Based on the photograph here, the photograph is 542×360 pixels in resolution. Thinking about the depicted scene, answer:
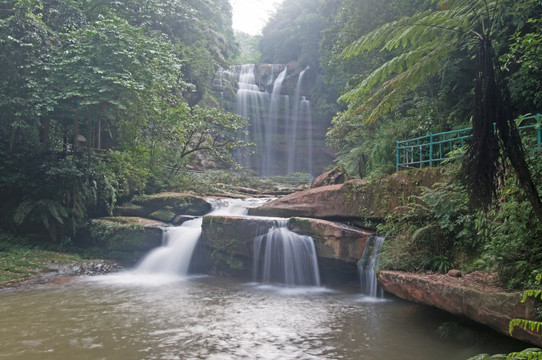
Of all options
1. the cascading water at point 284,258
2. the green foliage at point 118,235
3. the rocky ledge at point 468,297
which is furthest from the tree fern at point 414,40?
the green foliage at point 118,235

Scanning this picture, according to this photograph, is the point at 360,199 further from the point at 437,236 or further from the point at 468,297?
the point at 468,297

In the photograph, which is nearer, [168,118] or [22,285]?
[22,285]

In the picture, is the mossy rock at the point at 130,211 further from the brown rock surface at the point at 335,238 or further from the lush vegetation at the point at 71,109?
the brown rock surface at the point at 335,238

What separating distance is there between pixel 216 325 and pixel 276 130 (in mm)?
27197

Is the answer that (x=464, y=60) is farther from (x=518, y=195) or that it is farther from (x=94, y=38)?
(x=94, y=38)

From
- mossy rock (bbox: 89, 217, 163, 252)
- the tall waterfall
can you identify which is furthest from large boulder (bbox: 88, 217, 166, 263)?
the tall waterfall

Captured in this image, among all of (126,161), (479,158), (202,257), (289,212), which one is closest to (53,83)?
(126,161)

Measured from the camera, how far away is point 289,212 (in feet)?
39.5

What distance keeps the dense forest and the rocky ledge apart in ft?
1.31

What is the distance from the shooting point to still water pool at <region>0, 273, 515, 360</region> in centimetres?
532

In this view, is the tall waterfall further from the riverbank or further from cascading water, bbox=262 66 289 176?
the riverbank

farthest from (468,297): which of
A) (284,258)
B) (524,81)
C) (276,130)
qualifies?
(276,130)

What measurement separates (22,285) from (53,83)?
6.27 m

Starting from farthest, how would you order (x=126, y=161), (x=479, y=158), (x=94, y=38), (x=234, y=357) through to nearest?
(x=126, y=161)
(x=94, y=38)
(x=234, y=357)
(x=479, y=158)
